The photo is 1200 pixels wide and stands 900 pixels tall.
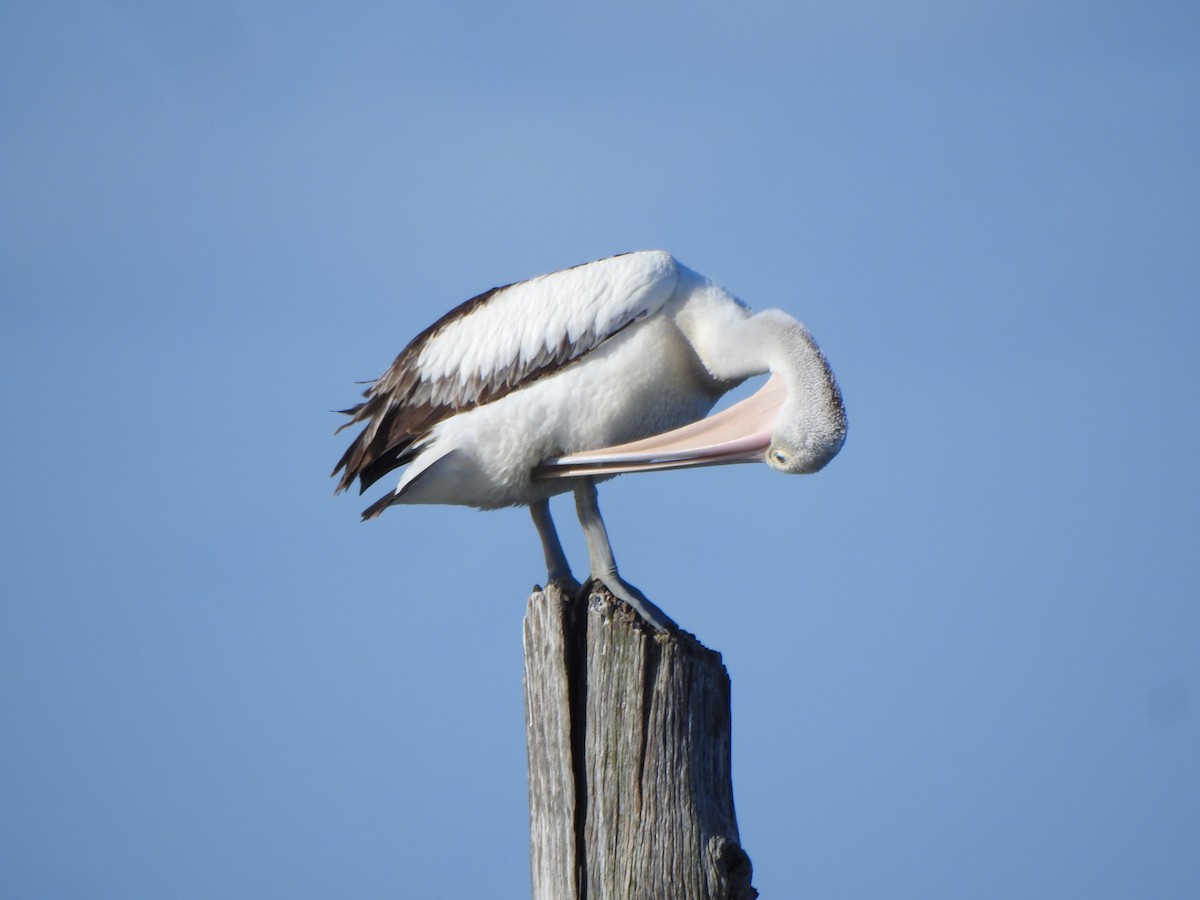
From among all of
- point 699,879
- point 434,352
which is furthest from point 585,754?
point 434,352

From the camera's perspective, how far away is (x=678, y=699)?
13.6 feet

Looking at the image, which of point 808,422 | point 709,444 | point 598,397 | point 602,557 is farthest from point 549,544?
point 808,422

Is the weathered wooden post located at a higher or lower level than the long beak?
lower

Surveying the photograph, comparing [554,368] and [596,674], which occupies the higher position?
[554,368]

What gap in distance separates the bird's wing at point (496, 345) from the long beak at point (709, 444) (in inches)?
19.6

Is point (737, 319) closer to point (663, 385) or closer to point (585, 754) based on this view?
point (663, 385)

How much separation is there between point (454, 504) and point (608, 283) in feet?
3.89

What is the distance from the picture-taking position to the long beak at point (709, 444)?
5.05 metres

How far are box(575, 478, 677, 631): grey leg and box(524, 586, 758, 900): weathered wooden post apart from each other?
0.85 m

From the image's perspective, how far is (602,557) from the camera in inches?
213

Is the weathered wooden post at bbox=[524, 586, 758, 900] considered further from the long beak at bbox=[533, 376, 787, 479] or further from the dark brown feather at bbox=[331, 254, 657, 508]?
the dark brown feather at bbox=[331, 254, 657, 508]

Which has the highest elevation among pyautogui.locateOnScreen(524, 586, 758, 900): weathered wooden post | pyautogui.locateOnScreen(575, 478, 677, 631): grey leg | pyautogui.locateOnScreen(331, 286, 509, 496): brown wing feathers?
pyautogui.locateOnScreen(331, 286, 509, 496): brown wing feathers

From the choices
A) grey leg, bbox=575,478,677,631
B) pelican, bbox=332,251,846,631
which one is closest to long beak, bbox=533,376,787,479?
pelican, bbox=332,251,846,631

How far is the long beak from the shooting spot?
5.05 metres
